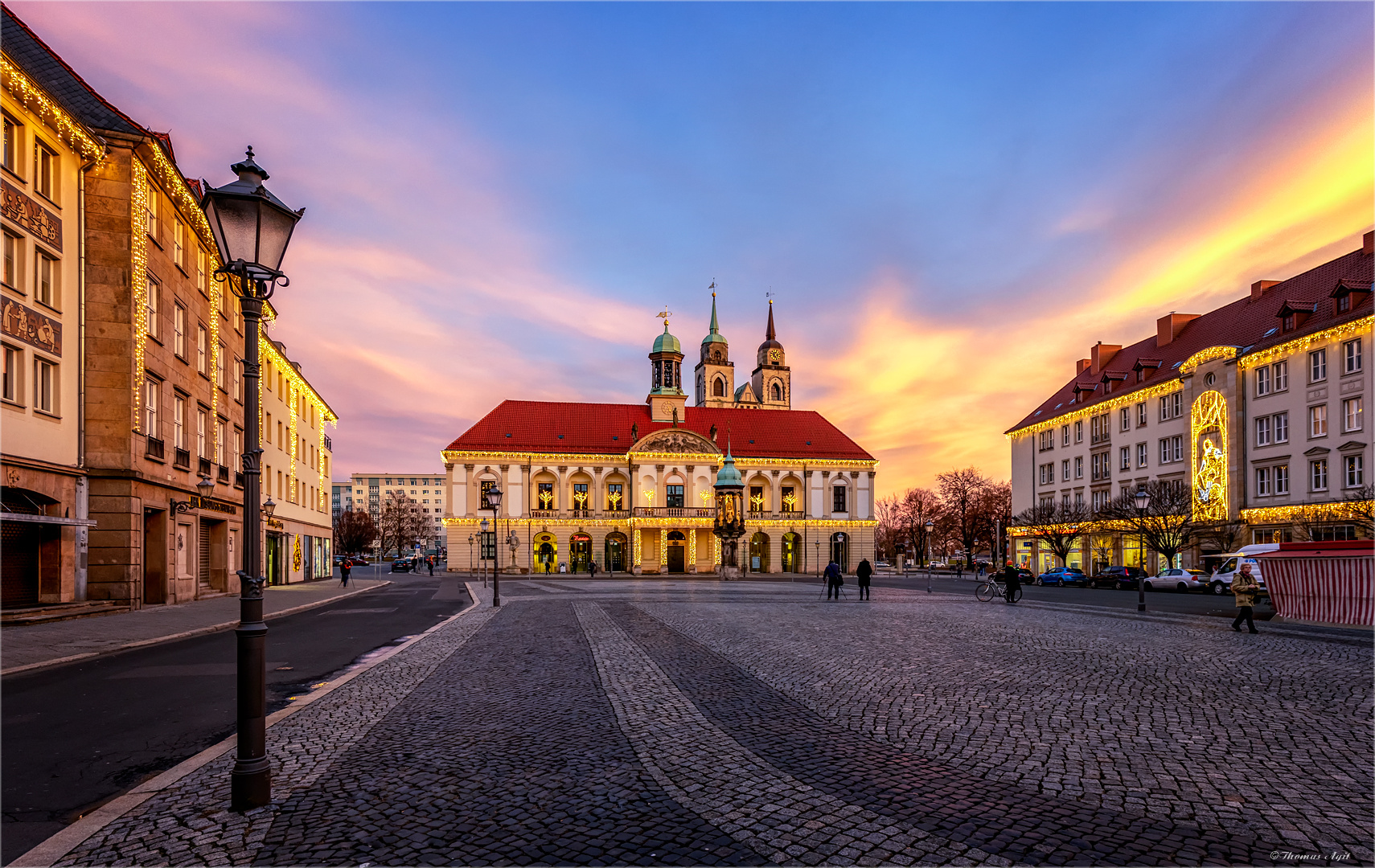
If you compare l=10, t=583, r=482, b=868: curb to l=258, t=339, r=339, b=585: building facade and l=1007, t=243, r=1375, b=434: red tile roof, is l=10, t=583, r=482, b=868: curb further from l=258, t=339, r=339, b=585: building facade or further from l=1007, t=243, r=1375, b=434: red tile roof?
l=1007, t=243, r=1375, b=434: red tile roof

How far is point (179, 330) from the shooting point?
29453mm

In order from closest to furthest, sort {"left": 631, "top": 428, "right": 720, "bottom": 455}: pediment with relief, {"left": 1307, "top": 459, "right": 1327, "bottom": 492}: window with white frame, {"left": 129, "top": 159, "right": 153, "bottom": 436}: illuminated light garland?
1. {"left": 129, "top": 159, "right": 153, "bottom": 436}: illuminated light garland
2. {"left": 1307, "top": 459, "right": 1327, "bottom": 492}: window with white frame
3. {"left": 631, "top": 428, "right": 720, "bottom": 455}: pediment with relief

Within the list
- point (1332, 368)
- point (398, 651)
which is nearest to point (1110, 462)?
point (1332, 368)

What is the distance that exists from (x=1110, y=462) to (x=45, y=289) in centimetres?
6203

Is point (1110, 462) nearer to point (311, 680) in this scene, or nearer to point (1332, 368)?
point (1332, 368)

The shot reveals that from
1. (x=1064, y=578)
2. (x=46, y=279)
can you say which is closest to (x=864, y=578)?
(x=46, y=279)

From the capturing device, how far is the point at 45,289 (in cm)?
2186

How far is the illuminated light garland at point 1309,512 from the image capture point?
37.7m

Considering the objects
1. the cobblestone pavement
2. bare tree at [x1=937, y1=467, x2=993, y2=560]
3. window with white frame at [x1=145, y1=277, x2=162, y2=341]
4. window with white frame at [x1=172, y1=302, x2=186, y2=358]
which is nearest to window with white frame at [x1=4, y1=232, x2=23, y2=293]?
window with white frame at [x1=145, y1=277, x2=162, y2=341]

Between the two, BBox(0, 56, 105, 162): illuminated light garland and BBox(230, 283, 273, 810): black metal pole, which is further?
BBox(0, 56, 105, 162): illuminated light garland

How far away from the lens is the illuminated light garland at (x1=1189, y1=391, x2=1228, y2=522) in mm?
50781

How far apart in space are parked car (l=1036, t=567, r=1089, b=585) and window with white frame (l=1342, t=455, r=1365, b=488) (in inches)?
597

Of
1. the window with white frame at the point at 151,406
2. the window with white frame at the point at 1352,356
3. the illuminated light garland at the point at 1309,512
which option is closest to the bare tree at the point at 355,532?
the window with white frame at the point at 151,406

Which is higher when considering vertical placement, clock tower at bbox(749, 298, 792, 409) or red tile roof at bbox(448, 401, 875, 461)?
Result: clock tower at bbox(749, 298, 792, 409)
